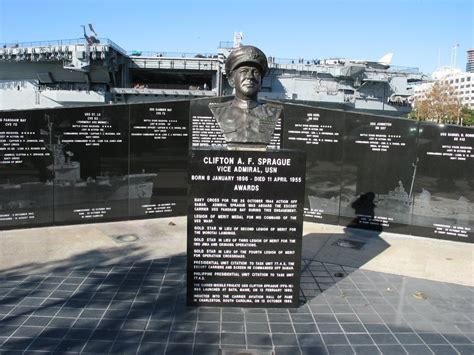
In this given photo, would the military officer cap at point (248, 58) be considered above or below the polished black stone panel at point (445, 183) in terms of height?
above

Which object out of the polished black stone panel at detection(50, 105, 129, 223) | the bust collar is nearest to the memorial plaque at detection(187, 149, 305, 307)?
the bust collar

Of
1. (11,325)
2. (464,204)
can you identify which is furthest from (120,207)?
(464,204)

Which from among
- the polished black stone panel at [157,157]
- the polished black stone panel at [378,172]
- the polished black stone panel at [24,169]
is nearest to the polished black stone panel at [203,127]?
the polished black stone panel at [157,157]

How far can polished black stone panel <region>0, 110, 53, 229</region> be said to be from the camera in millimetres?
9062

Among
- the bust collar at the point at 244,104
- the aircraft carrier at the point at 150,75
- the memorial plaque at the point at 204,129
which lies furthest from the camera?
the aircraft carrier at the point at 150,75

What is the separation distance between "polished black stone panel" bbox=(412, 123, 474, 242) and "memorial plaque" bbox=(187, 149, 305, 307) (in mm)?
5346

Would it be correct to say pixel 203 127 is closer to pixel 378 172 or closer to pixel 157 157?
pixel 157 157

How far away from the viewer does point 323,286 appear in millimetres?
6566

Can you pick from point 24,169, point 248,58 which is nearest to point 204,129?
point 24,169

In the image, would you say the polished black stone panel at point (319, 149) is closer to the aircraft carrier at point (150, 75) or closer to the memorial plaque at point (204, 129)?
the memorial plaque at point (204, 129)

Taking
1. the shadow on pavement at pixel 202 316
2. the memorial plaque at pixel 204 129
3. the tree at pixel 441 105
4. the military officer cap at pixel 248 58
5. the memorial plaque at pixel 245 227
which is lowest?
the shadow on pavement at pixel 202 316

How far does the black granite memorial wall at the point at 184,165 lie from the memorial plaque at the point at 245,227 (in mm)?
4712

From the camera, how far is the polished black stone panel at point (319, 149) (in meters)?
10.5

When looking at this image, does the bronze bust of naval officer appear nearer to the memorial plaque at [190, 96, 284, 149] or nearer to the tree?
the memorial plaque at [190, 96, 284, 149]
